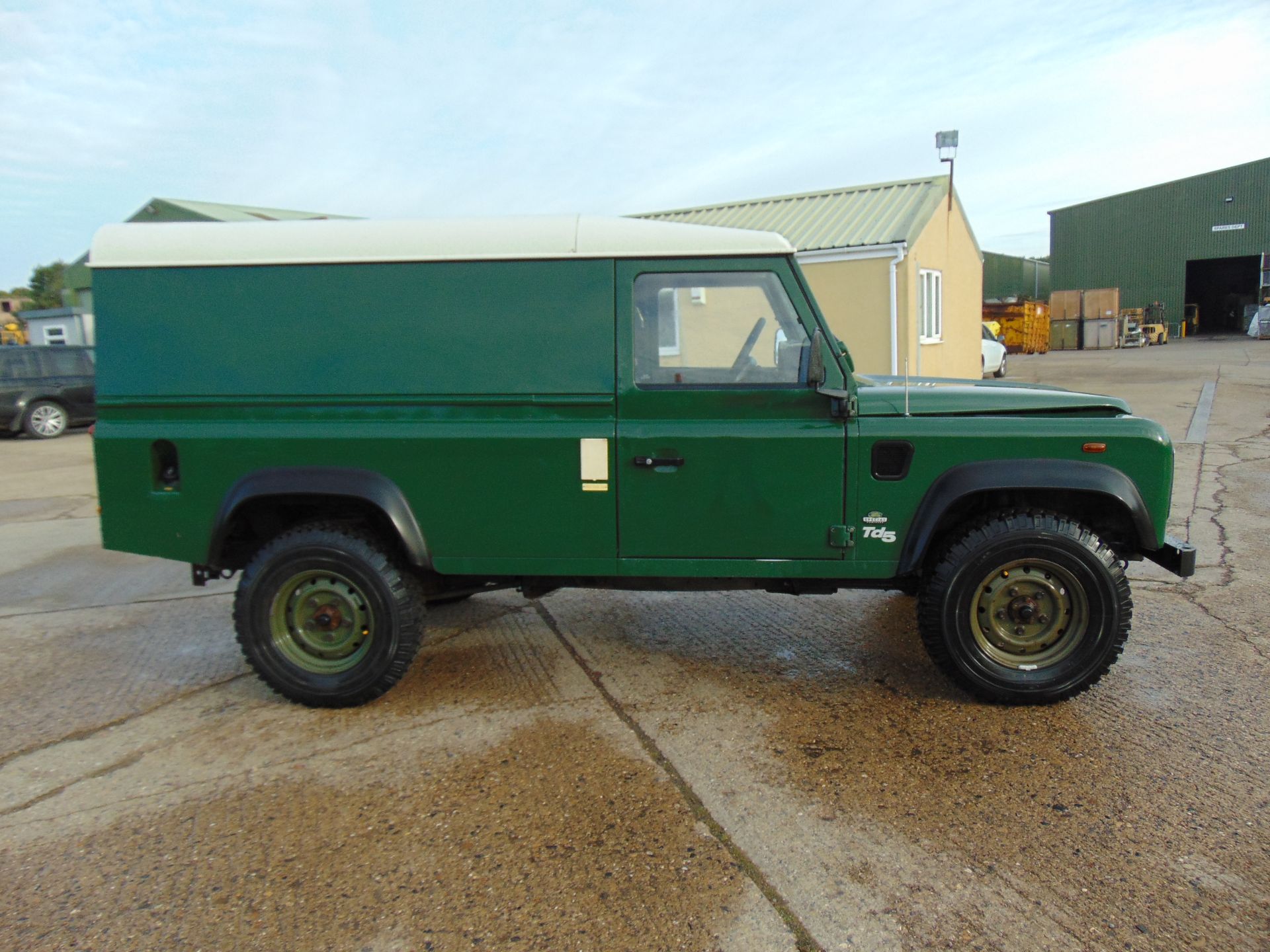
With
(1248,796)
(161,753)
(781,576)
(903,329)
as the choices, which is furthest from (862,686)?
(903,329)

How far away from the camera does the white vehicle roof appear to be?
375 centimetres

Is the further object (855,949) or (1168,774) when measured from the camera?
(1168,774)

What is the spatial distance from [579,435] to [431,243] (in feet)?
3.54

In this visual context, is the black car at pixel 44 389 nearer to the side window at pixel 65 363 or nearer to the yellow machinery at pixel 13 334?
the side window at pixel 65 363

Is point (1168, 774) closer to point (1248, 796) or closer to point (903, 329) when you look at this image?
point (1248, 796)

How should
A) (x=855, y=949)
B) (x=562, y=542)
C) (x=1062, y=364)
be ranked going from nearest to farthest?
(x=855, y=949), (x=562, y=542), (x=1062, y=364)

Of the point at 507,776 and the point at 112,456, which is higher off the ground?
the point at 112,456

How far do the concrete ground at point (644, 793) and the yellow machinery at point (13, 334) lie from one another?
35.6 meters

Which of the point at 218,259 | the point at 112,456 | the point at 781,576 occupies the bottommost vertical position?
the point at 781,576

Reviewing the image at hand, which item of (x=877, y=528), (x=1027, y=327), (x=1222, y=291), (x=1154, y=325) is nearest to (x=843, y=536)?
(x=877, y=528)

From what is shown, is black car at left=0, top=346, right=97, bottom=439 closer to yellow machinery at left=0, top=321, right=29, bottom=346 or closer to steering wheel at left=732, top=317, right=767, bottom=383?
steering wheel at left=732, top=317, right=767, bottom=383

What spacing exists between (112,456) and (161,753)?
52.4 inches

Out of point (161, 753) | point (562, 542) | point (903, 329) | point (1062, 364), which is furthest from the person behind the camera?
point (1062, 364)

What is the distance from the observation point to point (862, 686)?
4.14 m
